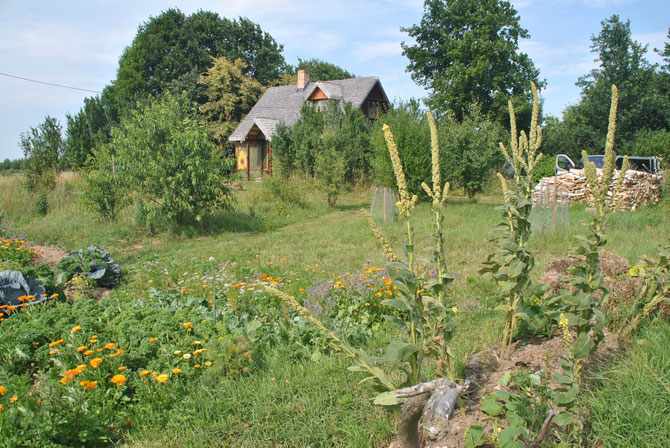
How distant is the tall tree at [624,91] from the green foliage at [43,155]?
28775mm

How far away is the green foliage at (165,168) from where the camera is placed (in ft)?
34.8

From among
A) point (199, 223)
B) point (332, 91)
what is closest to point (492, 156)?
point (199, 223)

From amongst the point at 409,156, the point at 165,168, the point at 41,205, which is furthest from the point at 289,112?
the point at 165,168

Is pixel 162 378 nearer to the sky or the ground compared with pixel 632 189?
nearer to the ground

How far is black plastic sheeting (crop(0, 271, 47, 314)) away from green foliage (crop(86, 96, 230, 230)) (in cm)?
525

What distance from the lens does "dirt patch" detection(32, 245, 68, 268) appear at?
7588 mm

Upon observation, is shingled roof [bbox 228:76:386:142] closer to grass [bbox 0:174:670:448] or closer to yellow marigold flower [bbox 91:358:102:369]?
grass [bbox 0:174:670:448]

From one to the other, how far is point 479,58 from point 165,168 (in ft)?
83.9

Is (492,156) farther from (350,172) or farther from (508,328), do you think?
(508,328)

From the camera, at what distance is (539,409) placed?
7.03 feet

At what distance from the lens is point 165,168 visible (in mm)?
10656

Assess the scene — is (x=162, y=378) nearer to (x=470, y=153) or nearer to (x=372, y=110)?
(x=470, y=153)

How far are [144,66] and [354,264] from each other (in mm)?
36376

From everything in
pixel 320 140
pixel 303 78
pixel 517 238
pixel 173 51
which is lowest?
pixel 517 238
